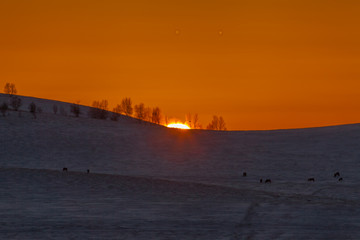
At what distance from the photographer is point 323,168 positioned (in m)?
49.1

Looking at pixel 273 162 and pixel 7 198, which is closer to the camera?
pixel 7 198

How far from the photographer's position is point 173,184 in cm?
2958

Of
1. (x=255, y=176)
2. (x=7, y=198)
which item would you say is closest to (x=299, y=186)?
(x=255, y=176)

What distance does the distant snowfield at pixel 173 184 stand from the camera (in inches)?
664

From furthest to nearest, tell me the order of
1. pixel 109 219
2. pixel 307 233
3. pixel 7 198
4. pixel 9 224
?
pixel 7 198 → pixel 109 219 → pixel 9 224 → pixel 307 233

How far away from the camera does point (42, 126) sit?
228 feet

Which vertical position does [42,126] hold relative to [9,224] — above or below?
above

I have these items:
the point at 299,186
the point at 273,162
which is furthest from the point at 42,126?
the point at 299,186

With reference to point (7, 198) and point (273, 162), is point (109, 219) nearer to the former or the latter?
point (7, 198)

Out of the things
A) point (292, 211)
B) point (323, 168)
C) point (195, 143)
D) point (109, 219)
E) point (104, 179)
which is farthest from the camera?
point (195, 143)

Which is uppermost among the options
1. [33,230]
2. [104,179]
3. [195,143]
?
[195,143]

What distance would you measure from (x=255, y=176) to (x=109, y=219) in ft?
89.3

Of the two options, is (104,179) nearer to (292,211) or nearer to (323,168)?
(292,211)

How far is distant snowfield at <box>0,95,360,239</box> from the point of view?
16.9 meters
